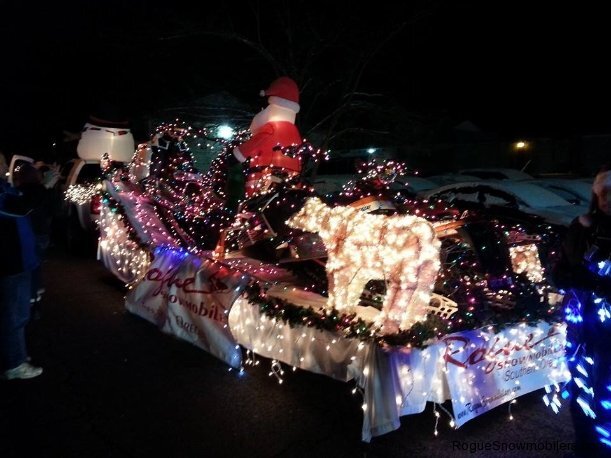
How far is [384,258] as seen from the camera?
13.7 feet

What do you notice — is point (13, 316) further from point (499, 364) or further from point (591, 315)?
point (591, 315)

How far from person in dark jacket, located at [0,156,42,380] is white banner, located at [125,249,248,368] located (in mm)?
1362

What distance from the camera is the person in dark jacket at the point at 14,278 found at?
14.8 feet

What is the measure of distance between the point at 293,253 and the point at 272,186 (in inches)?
48.8

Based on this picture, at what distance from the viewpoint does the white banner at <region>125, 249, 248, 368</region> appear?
510 centimetres

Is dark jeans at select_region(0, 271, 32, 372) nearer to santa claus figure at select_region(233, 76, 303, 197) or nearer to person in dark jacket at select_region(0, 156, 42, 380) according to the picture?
person in dark jacket at select_region(0, 156, 42, 380)

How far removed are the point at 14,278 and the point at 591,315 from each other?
4.26 m

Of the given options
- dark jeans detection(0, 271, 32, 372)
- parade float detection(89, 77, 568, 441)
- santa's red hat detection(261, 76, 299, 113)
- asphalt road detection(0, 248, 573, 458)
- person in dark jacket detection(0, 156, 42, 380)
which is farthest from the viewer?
santa's red hat detection(261, 76, 299, 113)

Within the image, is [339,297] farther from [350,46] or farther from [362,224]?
[350,46]

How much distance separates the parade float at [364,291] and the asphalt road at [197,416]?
7.1 inches

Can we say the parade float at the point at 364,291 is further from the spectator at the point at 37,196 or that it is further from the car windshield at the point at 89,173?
the car windshield at the point at 89,173

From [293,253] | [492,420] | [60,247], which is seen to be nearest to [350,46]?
[60,247]

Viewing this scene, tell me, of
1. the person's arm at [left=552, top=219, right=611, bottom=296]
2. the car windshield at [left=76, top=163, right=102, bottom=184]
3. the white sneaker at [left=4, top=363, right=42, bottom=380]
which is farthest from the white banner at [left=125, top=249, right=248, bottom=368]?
the car windshield at [left=76, top=163, right=102, bottom=184]

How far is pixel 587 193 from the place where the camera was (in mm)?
11391
